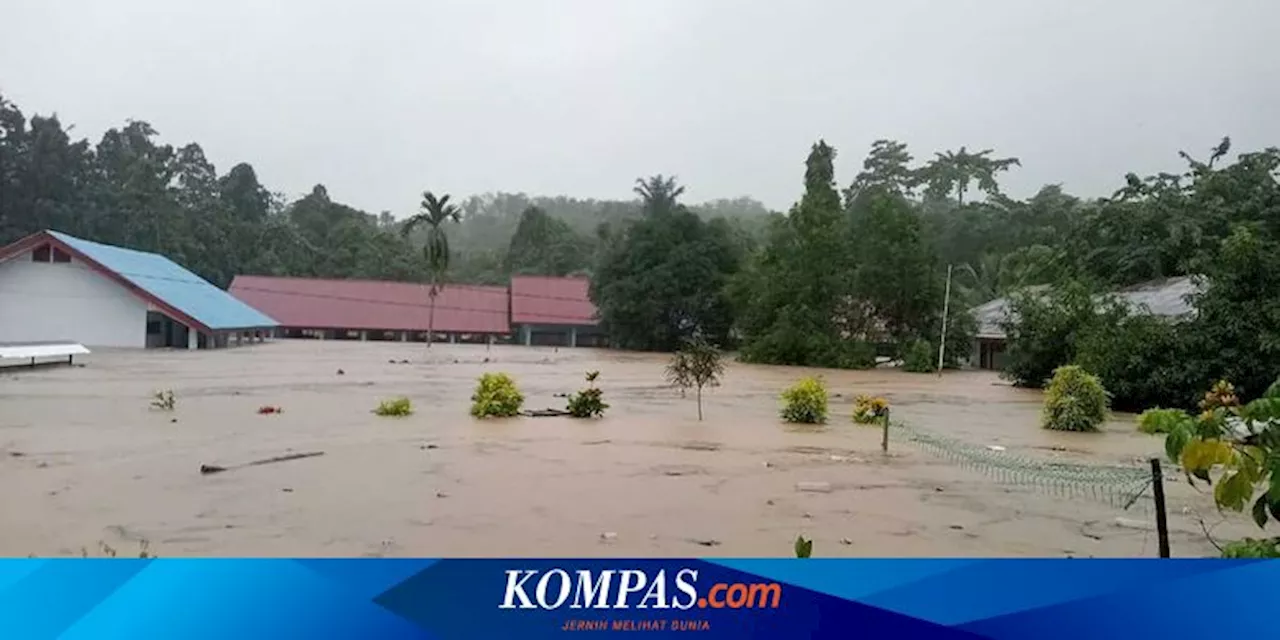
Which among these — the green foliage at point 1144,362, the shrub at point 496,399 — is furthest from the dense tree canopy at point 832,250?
the shrub at point 496,399

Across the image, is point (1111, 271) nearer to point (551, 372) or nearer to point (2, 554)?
point (551, 372)

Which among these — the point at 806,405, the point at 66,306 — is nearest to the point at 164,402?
the point at 806,405

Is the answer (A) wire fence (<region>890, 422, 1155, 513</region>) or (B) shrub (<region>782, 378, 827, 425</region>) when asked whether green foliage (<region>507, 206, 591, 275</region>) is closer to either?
(B) shrub (<region>782, 378, 827, 425</region>)

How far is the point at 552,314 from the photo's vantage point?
121 ft

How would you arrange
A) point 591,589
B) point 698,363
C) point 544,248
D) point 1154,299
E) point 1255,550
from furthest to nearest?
1. point 544,248
2. point 1154,299
3. point 698,363
4. point 1255,550
5. point 591,589

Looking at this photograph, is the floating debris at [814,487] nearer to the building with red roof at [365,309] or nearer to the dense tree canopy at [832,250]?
the dense tree canopy at [832,250]

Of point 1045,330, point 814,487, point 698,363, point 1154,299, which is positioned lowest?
point 814,487

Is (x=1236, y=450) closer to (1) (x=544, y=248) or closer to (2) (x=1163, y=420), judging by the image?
(2) (x=1163, y=420)

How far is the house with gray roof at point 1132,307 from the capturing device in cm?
1775

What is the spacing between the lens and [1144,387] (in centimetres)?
1495

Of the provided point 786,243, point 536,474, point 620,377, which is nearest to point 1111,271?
point 786,243

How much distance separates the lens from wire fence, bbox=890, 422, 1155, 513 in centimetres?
634

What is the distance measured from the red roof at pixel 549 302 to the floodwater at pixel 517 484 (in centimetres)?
2239

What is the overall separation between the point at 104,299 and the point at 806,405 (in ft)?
61.4
